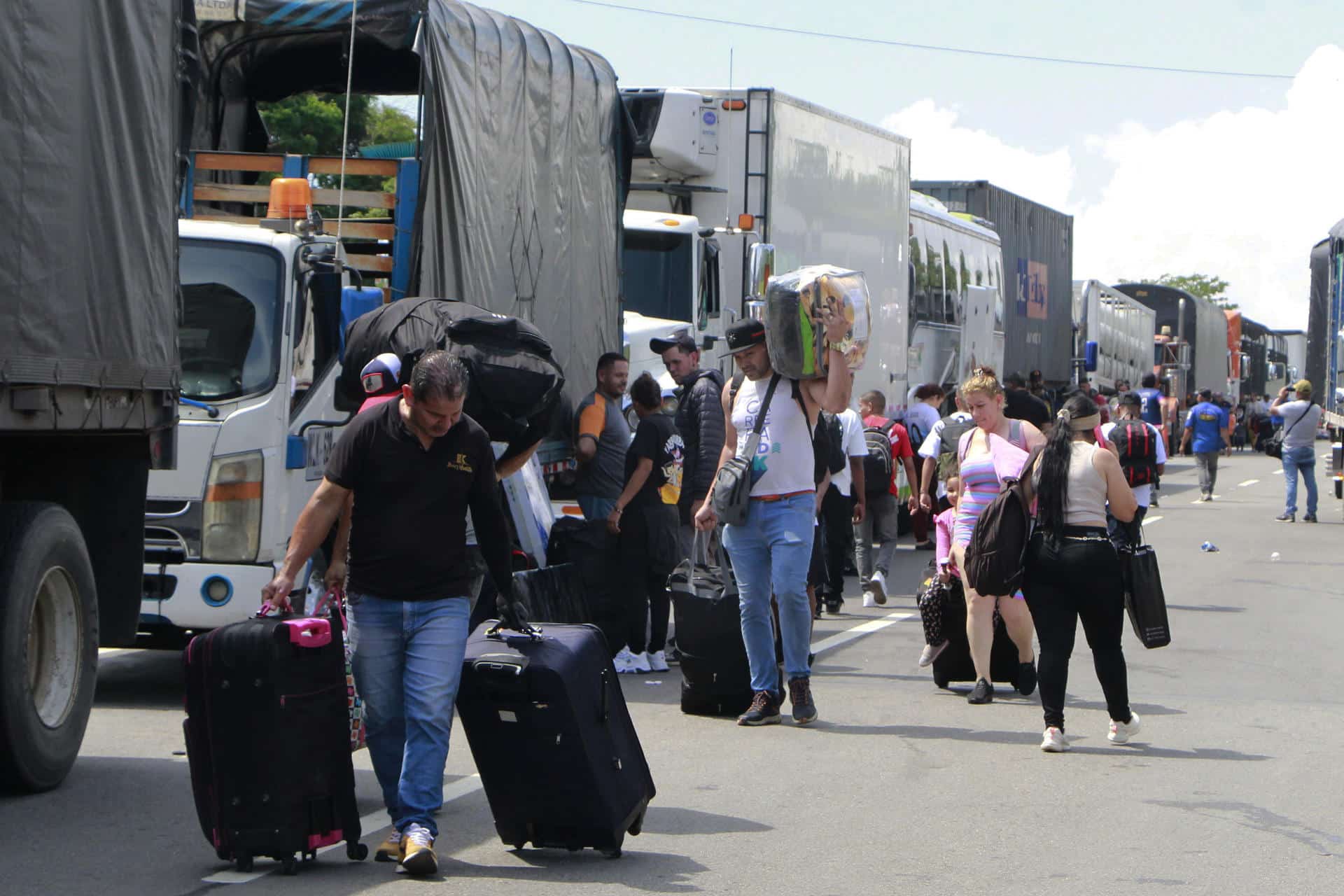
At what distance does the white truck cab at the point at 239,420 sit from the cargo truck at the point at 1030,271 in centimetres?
2112

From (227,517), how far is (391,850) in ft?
11.0

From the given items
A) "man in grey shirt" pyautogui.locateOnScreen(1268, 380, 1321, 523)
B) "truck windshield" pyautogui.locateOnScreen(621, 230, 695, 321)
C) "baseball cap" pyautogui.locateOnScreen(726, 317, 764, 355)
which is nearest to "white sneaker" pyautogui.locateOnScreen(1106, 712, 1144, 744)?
"baseball cap" pyautogui.locateOnScreen(726, 317, 764, 355)

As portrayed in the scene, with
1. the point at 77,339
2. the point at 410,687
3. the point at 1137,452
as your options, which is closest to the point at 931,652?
the point at 410,687

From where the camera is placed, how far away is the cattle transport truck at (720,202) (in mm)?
15820

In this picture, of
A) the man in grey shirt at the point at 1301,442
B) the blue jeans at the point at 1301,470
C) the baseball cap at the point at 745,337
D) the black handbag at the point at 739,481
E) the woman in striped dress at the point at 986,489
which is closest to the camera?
the black handbag at the point at 739,481

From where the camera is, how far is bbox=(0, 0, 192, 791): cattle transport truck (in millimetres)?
6621

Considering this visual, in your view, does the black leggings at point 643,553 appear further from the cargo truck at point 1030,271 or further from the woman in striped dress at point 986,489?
the cargo truck at point 1030,271

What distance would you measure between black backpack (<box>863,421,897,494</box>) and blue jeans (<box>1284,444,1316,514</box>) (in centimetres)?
1040

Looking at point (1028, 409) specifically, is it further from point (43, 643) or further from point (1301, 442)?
point (1301, 442)

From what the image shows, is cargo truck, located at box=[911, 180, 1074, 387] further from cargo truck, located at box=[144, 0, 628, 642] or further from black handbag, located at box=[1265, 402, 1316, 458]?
cargo truck, located at box=[144, 0, 628, 642]

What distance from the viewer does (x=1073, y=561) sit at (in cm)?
818

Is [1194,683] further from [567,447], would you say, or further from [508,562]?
[508,562]

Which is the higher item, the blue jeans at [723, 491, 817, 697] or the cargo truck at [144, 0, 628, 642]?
the cargo truck at [144, 0, 628, 642]

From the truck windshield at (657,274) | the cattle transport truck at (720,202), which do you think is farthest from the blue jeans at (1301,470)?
the truck windshield at (657,274)
